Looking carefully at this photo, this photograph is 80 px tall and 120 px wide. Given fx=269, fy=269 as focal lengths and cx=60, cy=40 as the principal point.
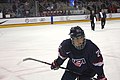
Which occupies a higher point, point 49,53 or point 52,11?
point 52,11

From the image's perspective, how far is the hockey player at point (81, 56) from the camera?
9.50 feet

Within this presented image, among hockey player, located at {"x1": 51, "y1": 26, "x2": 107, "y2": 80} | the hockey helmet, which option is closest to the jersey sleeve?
hockey player, located at {"x1": 51, "y1": 26, "x2": 107, "y2": 80}

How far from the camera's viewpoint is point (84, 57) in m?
3.03

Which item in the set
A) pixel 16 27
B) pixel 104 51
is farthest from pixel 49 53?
pixel 16 27

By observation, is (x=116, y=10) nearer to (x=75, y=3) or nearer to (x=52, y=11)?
(x=75, y=3)

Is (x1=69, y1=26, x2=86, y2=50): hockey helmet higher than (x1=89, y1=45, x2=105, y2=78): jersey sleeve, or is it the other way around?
(x1=69, y1=26, x2=86, y2=50): hockey helmet

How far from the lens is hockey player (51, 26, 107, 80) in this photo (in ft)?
9.50

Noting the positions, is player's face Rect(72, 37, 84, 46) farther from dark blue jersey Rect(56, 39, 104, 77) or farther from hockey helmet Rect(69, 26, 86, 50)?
dark blue jersey Rect(56, 39, 104, 77)

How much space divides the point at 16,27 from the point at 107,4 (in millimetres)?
10013

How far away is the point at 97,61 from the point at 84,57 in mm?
189

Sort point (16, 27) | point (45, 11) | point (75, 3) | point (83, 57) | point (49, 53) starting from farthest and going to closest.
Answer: point (75, 3)
point (45, 11)
point (16, 27)
point (49, 53)
point (83, 57)

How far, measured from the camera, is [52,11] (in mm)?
20406

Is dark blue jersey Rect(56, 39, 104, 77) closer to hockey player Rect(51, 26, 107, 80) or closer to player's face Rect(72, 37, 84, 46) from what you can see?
hockey player Rect(51, 26, 107, 80)

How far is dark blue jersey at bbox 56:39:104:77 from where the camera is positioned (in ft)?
9.54
